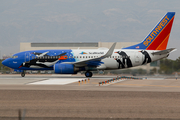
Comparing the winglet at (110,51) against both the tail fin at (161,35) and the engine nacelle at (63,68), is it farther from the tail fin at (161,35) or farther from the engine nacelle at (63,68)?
the tail fin at (161,35)

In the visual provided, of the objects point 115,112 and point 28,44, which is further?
point 28,44

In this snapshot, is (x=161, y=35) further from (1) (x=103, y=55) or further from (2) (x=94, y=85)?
(2) (x=94, y=85)

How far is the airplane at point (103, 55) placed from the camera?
36844 millimetres

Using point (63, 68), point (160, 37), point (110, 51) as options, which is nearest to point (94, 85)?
point (110, 51)

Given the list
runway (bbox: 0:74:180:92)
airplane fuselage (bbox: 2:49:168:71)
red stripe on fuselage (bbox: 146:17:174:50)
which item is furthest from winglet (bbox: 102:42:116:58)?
runway (bbox: 0:74:180:92)

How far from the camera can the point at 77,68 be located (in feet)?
119

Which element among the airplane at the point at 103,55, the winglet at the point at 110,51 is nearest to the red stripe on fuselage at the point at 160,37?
the airplane at the point at 103,55

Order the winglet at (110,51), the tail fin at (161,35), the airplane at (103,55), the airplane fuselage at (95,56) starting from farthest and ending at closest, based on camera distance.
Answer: the tail fin at (161,35) → the airplane fuselage at (95,56) → the airplane at (103,55) → the winglet at (110,51)

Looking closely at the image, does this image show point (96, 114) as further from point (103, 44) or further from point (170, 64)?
point (103, 44)

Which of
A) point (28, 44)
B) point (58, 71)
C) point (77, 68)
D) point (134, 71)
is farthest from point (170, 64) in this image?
point (28, 44)

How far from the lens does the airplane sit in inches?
1451

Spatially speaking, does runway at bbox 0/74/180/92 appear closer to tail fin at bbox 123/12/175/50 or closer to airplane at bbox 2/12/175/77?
airplane at bbox 2/12/175/77

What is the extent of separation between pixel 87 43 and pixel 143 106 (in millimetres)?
61988

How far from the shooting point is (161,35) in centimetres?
3778
